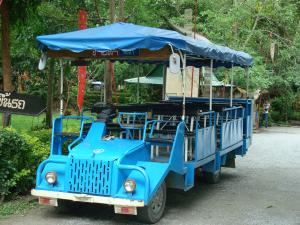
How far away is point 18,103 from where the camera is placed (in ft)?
24.7

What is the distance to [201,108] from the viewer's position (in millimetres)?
9633

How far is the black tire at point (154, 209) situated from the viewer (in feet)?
21.7

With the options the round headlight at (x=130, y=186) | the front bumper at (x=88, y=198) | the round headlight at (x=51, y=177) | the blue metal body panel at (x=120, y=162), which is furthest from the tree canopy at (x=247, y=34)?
the round headlight at (x=130, y=186)

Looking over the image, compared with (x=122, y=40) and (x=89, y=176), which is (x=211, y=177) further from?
(x=122, y=40)

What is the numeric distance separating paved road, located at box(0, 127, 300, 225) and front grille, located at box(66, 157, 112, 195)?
1.80ft

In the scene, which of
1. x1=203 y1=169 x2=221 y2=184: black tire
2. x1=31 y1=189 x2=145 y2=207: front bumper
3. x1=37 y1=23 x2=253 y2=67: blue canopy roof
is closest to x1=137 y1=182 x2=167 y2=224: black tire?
x1=31 y1=189 x2=145 y2=207: front bumper

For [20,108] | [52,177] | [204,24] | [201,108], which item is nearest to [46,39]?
[20,108]

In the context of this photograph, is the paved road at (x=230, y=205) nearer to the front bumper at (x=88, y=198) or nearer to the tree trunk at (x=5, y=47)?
the front bumper at (x=88, y=198)

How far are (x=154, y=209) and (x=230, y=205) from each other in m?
1.80

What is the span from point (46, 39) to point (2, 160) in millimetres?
1883

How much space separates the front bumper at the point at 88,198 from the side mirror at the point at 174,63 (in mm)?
1784

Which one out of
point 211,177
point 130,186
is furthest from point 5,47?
point 211,177

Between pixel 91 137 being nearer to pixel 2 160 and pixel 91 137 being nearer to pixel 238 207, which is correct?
pixel 2 160

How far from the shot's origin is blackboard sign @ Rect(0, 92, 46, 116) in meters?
7.48
